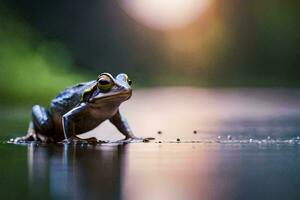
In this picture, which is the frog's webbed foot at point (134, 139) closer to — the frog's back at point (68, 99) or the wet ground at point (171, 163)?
the wet ground at point (171, 163)

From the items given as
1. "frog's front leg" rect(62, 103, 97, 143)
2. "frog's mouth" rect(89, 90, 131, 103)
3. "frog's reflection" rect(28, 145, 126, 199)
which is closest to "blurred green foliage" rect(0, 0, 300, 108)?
"frog's front leg" rect(62, 103, 97, 143)

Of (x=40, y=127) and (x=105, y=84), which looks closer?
(x=105, y=84)

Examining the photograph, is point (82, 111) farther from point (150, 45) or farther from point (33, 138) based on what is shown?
point (150, 45)

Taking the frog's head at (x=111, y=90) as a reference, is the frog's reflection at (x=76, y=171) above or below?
below

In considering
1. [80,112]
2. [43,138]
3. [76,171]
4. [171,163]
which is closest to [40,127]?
[43,138]

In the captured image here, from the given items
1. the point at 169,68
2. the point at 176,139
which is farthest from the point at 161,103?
the point at 176,139

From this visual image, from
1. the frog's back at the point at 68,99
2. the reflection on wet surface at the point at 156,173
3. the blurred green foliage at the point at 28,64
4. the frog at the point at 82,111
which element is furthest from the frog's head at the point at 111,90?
the blurred green foliage at the point at 28,64

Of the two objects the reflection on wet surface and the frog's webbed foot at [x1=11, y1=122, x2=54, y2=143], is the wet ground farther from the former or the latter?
the frog's webbed foot at [x1=11, y1=122, x2=54, y2=143]
